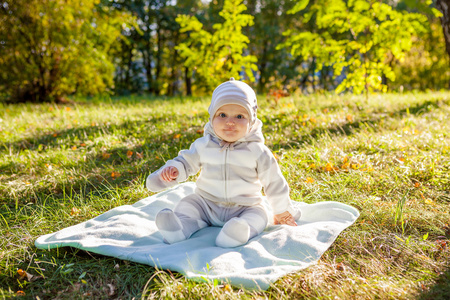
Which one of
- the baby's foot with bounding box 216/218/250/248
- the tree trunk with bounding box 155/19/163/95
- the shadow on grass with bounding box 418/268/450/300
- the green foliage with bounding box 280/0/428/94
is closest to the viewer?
the shadow on grass with bounding box 418/268/450/300

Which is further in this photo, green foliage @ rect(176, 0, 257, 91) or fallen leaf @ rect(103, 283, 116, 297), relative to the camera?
green foliage @ rect(176, 0, 257, 91)

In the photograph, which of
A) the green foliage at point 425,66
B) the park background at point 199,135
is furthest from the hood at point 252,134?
the green foliage at point 425,66

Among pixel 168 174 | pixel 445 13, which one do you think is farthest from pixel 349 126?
pixel 445 13

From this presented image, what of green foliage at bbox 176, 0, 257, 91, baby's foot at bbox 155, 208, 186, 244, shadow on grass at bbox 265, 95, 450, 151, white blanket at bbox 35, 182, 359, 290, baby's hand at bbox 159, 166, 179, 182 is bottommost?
white blanket at bbox 35, 182, 359, 290

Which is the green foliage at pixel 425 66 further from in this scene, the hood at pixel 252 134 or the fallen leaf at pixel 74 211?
the fallen leaf at pixel 74 211

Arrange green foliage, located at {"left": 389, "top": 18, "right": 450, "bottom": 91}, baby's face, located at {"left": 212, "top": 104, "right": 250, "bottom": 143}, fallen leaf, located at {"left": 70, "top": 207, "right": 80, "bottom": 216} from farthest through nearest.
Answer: green foliage, located at {"left": 389, "top": 18, "right": 450, "bottom": 91} → fallen leaf, located at {"left": 70, "top": 207, "right": 80, "bottom": 216} → baby's face, located at {"left": 212, "top": 104, "right": 250, "bottom": 143}

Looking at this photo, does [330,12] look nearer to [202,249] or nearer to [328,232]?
[328,232]

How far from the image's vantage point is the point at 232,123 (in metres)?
2.16

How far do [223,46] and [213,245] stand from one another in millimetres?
4777

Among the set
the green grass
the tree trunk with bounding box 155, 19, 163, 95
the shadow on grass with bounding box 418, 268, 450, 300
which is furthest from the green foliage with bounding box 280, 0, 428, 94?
the tree trunk with bounding box 155, 19, 163, 95

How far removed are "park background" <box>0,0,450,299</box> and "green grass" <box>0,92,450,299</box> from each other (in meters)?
0.01

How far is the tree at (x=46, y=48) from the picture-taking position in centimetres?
713

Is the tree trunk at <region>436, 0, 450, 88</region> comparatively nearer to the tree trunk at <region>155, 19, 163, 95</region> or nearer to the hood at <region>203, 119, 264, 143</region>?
the hood at <region>203, 119, 264, 143</region>

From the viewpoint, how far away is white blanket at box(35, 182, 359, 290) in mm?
1727
